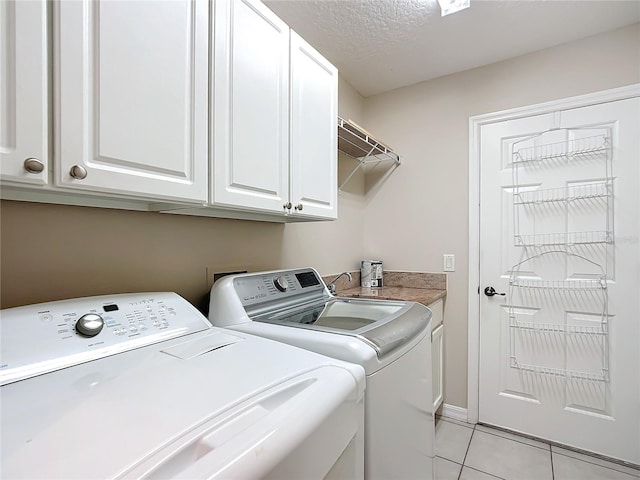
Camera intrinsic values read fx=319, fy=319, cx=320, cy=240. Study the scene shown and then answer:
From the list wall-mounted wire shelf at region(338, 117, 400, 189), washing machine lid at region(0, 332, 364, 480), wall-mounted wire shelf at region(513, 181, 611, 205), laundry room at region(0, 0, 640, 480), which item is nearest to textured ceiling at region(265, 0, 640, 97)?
laundry room at region(0, 0, 640, 480)

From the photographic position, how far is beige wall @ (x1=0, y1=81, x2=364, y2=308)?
0.92 meters

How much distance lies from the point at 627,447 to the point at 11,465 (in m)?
2.73

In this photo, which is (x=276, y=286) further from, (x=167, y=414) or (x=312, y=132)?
(x=167, y=414)

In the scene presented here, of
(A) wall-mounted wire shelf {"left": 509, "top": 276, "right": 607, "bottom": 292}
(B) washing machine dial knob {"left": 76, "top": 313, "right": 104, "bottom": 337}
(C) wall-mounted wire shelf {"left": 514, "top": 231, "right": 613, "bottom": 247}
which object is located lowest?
(A) wall-mounted wire shelf {"left": 509, "top": 276, "right": 607, "bottom": 292}

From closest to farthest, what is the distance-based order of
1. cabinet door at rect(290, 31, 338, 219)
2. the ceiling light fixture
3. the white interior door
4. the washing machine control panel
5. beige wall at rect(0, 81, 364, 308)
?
1. beige wall at rect(0, 81, 364, 308)
2. the washing machine control panel
3. cabinet door at rect(290, 31, 338, 219)
4. the ceiling light fixture
5. the white interior door

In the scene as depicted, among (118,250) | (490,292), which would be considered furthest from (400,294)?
(118,250)

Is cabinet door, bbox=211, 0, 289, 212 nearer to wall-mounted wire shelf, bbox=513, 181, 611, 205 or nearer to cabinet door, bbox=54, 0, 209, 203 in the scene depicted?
cabinet door, bbox=54, 0, 209, 203

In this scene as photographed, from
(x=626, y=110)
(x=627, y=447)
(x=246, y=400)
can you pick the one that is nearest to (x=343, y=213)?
(x=626, y=110)

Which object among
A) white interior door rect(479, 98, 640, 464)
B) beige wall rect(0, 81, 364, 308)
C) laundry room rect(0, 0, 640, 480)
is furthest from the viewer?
white interior door rect(479, 98, 640, 464)

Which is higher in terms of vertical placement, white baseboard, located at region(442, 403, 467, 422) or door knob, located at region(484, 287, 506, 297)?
door knob, located at region(484, 287, 506, 297)

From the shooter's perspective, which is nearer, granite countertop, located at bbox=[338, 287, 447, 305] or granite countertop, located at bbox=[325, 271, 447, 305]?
granite countertop, located at bbox=[338, 287, 447, 305]

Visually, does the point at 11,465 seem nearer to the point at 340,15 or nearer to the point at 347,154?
the point at 340,15

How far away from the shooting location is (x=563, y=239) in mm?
1992

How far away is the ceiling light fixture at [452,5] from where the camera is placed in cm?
165
